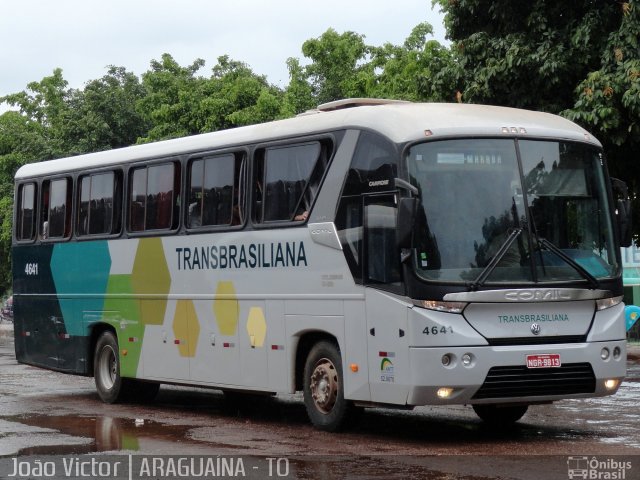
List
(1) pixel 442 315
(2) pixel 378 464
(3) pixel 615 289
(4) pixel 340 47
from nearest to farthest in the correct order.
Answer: (2) pixel 378 464 < (1) pixel 442 315 < (3) pixel 615 289 < (4) pixel 340 47

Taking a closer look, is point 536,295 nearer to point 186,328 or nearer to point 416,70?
point 186,328

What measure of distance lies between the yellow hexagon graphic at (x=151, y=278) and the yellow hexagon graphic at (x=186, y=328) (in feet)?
1.25

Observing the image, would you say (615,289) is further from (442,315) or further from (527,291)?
(442,315)

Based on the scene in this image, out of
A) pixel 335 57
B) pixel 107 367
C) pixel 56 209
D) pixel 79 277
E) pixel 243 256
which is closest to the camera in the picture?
pixel 243 256

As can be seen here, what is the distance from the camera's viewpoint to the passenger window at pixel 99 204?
18250mm

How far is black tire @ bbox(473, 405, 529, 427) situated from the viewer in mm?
14172

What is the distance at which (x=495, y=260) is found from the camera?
1250 cm

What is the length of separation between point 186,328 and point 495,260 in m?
5.33

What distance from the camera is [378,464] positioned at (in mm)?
11125

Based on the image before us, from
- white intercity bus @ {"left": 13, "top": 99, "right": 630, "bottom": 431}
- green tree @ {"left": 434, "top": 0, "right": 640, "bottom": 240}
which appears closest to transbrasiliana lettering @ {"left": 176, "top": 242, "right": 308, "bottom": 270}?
white intercity bus @ {"left": 13, "top": 99, "right": 630, "bottom": 431}

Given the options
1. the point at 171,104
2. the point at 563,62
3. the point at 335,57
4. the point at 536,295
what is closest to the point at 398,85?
the point at 335,57

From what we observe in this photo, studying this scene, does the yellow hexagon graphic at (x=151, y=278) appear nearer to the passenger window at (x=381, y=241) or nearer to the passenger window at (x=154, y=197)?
the passenger window at (x=154, y=197)

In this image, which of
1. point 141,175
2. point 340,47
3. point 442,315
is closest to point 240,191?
point 141,175

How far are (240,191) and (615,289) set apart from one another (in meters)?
4.60
